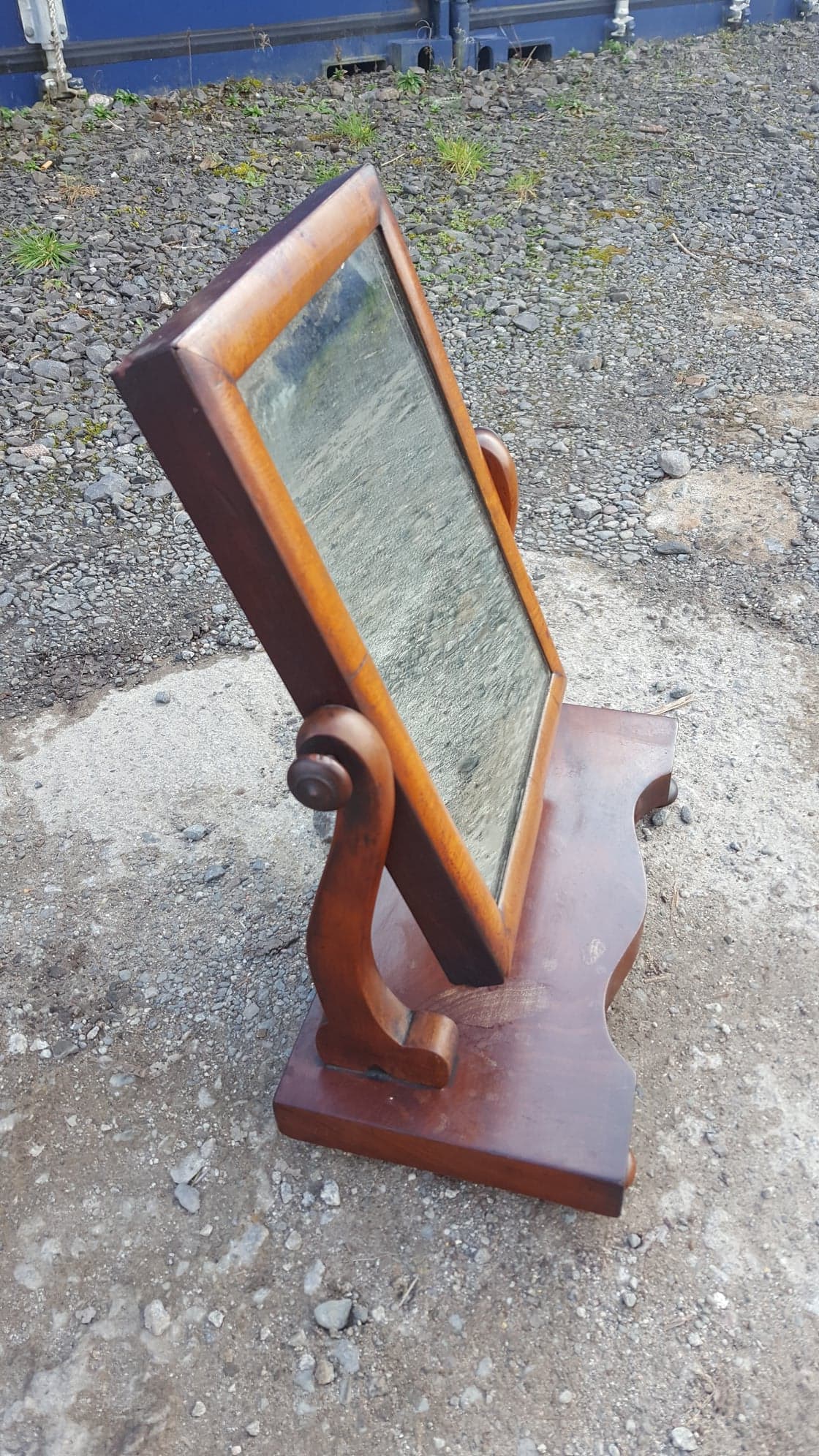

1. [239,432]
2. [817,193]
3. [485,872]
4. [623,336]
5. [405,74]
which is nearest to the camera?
[239,432]

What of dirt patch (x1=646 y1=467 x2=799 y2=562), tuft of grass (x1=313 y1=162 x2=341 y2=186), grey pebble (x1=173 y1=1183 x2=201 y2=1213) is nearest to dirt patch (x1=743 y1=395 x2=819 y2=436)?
dirt patch (x1=646 y1=467 x2=799 y2=562)

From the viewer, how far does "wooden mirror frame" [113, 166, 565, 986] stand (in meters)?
1.07

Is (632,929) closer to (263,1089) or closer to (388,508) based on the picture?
(263,1089)

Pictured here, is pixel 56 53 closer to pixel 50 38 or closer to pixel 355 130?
pixel 50 38

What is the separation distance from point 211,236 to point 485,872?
3.70 meters

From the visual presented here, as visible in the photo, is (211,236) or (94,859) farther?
(211,236)

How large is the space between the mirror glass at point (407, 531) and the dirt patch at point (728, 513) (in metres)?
1.40

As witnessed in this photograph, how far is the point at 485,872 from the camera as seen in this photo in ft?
5.35

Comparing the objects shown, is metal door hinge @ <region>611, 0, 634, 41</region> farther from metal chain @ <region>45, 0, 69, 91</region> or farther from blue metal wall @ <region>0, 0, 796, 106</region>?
metal chain @ <region>45, 0, 69, 91</region>

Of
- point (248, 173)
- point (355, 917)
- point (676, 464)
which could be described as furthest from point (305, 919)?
point (248, 173)

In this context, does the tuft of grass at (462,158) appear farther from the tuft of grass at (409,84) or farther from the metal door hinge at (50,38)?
the metal door hinge at (50,38)

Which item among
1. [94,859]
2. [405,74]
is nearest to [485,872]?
[94,859]

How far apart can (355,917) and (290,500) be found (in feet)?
1.84

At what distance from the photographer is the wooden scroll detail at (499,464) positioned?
181cm
